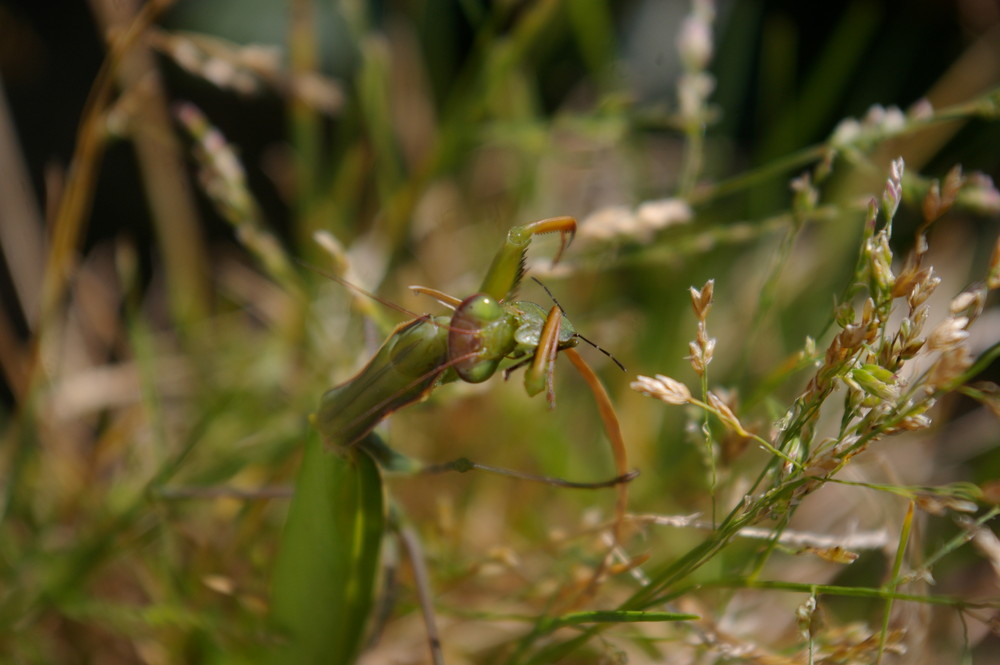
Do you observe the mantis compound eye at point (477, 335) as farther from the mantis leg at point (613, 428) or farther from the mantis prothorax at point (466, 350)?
the mantis leg at point (613, 428)

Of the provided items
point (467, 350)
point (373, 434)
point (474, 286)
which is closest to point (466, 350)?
point (467, 350)

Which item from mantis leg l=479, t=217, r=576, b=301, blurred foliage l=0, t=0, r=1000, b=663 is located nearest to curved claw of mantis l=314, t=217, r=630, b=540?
mantis leg l=479, t=217, r=576, b=301

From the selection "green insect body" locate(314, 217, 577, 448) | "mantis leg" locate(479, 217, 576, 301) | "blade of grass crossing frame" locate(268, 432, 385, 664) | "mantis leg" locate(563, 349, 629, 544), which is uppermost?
"mantis leg" locate(479, 217, 576, 301)

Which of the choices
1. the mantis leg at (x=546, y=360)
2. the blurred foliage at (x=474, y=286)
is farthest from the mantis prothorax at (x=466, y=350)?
the blurred foliage at (x=474, y=286)

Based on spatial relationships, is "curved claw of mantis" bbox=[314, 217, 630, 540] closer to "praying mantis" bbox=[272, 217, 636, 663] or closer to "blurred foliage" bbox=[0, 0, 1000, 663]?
"praying mantis" bbox=[272, 217, 636, 663]

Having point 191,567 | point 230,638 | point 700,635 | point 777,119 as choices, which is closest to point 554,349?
point 700,635

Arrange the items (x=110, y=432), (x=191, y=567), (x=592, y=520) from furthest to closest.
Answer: (x=110, y=432) → (x=191, y=567) → (x=592, y=520)

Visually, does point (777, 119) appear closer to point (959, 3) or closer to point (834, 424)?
point (959, 3)
